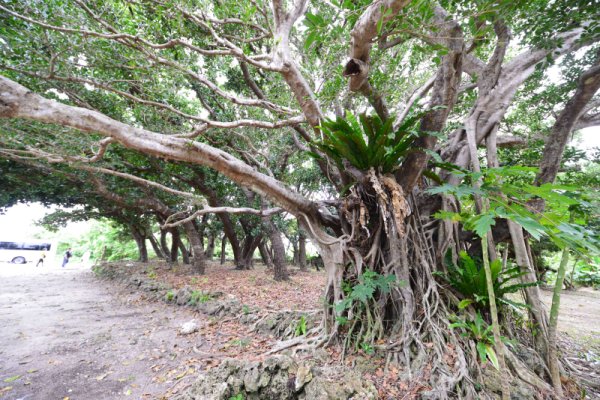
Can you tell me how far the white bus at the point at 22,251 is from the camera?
16156 millimetres

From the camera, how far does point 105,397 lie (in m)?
2.36

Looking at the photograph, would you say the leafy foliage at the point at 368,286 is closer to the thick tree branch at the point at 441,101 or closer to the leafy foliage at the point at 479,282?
the leafy foliage at the point at 479,282

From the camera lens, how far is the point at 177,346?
337 centimetres

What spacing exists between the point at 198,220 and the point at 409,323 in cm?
961

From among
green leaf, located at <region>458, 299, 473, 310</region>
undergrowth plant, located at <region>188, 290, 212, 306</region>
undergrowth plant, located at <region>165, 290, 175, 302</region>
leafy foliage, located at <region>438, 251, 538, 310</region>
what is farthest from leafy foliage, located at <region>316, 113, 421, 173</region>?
undergrowth plant, located at <region>165, 290, 175, 302</region>

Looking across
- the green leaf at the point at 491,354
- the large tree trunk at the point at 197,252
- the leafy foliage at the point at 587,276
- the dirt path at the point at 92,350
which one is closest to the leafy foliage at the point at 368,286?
the green leaf at the point at 491,354

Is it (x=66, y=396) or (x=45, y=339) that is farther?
(x=45, y=339)

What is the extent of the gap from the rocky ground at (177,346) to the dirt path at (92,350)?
0.01 metres

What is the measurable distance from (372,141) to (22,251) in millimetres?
23485

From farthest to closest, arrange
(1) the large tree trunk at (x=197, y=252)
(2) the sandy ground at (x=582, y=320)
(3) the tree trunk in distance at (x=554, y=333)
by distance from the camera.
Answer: (1) the large tree trunk at (x=197, y=252) → (2) the sandy ground at (x=582, y=320) → (3) the tree trunk in distance at (x=554, y=333)

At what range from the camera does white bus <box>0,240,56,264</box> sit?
16.2 m

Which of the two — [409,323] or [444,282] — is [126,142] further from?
[444,282]

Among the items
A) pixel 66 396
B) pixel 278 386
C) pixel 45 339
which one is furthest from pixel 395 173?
pixel 45 339

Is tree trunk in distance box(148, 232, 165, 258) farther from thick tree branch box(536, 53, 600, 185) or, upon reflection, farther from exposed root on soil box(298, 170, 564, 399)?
thick tree branch box(536, 53, 600, 185)
